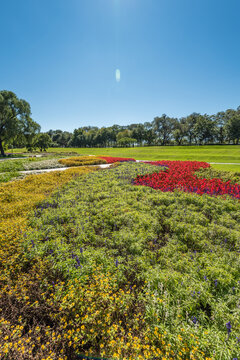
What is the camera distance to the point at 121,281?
319cm

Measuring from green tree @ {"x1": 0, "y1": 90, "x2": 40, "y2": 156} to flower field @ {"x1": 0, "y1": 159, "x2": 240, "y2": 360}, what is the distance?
28055mm

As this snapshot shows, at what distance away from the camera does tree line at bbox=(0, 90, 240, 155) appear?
28188 millimetres

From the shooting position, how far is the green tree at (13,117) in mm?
27266

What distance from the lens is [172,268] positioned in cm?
351

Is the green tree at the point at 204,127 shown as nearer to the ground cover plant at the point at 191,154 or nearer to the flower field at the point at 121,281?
the ground cover plant at the point at 191,154

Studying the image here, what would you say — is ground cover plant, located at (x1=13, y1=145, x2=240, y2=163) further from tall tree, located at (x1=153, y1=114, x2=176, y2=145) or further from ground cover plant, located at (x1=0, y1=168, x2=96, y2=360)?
tall tree, located at (x1=153, y1=114, x2=176, y2=145)

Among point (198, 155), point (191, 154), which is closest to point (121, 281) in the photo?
point (198, 155)

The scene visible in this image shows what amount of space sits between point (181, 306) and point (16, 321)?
9.29ft

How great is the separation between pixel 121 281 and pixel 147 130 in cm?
8358

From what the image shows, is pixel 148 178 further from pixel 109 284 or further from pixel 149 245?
A: pixel 109 284

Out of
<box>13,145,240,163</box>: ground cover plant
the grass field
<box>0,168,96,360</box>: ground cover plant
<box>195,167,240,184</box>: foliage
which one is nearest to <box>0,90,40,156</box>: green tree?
<box>13,145,240,163</box>: ground cover plant

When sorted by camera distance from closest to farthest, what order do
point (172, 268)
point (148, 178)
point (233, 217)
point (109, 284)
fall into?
point (109, 284), point (172, 268), point (233, 217), point (148, 178)

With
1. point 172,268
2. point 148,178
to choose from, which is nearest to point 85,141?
point 148,178

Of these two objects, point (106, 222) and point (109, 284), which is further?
point (106, 222)
